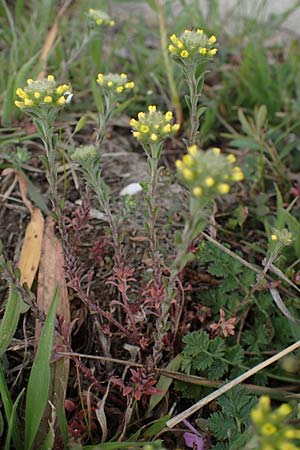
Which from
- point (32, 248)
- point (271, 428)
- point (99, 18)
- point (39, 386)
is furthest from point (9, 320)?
point (99, 18)

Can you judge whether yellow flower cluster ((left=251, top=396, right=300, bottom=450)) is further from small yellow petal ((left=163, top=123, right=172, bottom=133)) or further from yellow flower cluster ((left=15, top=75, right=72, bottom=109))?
yellow flower cluster ((left=15, top=75, right=72, bottom=109))

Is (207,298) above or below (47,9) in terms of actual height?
below

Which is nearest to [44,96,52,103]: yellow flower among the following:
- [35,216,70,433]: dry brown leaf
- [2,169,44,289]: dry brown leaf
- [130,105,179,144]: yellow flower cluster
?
[130,105,179,144]: yellow flower cluster

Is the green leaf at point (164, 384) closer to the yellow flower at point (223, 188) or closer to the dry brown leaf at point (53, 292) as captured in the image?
the dry brown leaf at point (53, 292)

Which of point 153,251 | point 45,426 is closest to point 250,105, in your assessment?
point 153,251

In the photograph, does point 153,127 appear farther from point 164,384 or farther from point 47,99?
point 164,384

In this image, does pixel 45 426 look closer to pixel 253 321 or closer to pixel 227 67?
pixel 253 321
